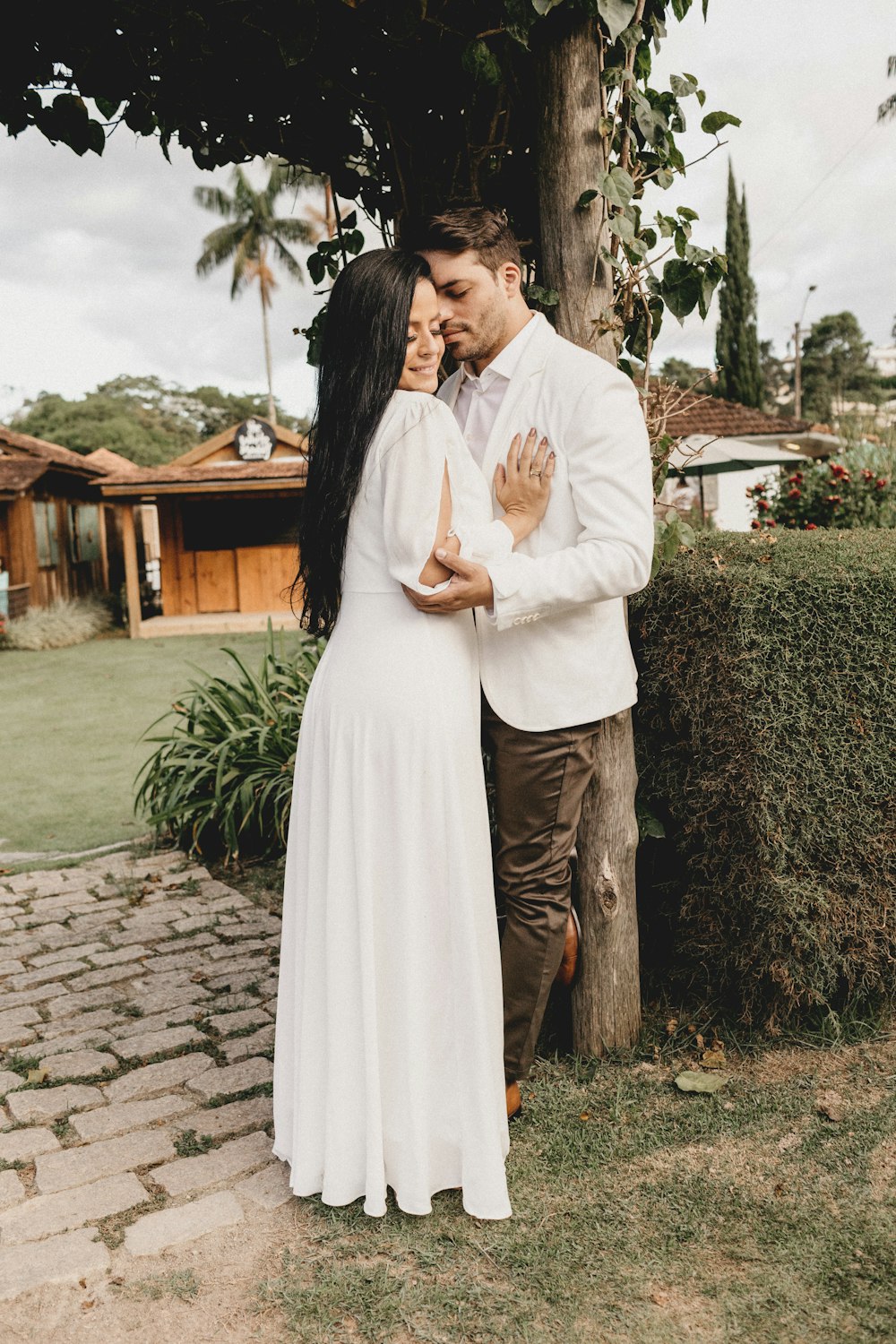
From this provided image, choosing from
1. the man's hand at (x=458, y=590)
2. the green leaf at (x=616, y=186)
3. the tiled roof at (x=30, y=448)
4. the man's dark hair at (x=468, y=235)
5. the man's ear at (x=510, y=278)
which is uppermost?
the tiled roof at (x=30, y=448)

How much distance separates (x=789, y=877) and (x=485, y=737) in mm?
A: 965

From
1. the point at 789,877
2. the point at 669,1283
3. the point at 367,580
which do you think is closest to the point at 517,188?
the point at 367,580

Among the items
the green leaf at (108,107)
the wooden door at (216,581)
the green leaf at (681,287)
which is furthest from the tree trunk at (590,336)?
the wooden door at (216,581)

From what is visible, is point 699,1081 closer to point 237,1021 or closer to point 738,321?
point 237,1021

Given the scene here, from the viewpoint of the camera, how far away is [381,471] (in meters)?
2.47

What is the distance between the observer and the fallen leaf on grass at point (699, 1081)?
301 centimetres

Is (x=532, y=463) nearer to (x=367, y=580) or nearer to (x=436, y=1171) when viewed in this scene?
(x=367, y=580)

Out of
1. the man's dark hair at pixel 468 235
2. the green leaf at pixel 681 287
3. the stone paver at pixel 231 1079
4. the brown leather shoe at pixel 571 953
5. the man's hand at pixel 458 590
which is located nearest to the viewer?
the man's hand at pixel 458 590

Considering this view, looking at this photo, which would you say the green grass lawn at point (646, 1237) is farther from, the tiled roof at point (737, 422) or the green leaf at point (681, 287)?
the tiled roof at point (737, 422)

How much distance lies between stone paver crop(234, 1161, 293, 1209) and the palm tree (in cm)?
4498

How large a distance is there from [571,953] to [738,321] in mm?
34266

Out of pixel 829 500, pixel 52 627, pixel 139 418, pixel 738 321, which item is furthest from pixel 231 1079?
pixel 139 418

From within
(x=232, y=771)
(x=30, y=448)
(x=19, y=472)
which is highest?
(x=30, y=448)

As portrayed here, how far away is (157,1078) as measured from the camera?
3.35m
